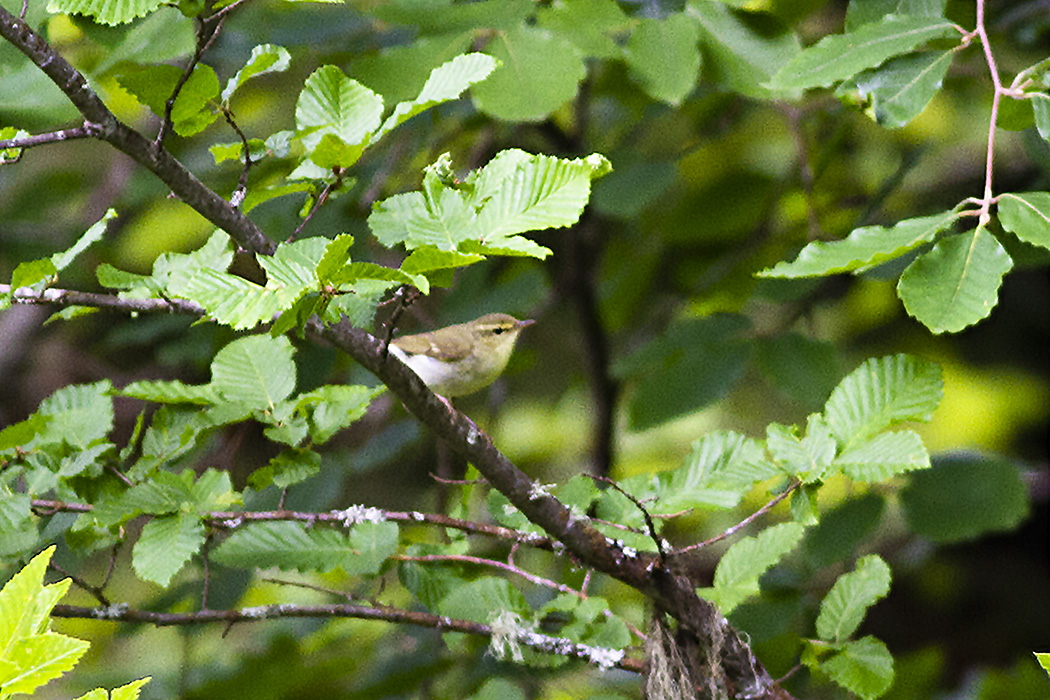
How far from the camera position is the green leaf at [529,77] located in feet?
6.19

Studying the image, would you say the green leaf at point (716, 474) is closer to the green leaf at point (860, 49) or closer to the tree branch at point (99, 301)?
the green leaf at point (860, 49)

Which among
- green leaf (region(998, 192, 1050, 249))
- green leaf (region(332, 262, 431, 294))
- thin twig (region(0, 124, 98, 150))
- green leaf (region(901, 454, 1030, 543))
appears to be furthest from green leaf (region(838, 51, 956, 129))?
green leaf (region(901, 454, 1030, 543))

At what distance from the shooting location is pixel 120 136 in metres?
1.11

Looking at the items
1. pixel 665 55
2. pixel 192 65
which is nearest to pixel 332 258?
pixel 192 65

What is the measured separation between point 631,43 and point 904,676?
5.82 feet

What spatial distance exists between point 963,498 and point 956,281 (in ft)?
4.71

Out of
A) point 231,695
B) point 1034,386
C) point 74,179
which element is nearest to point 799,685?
point 231,695

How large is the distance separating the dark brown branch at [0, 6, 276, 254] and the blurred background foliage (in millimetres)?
349

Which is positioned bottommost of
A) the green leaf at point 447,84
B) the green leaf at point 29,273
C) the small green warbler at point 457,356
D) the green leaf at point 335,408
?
the small green warbler at point 457,356

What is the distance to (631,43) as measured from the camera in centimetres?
208

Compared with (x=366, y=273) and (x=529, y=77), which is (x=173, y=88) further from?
(x=529, y=77)

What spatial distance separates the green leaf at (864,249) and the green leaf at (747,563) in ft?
1.67

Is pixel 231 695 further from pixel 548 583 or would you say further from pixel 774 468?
pixel 774 468

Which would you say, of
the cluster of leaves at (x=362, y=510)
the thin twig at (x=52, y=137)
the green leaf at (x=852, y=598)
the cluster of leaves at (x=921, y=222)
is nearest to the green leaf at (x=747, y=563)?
the cluster of leaves at (x=362, y=510)
